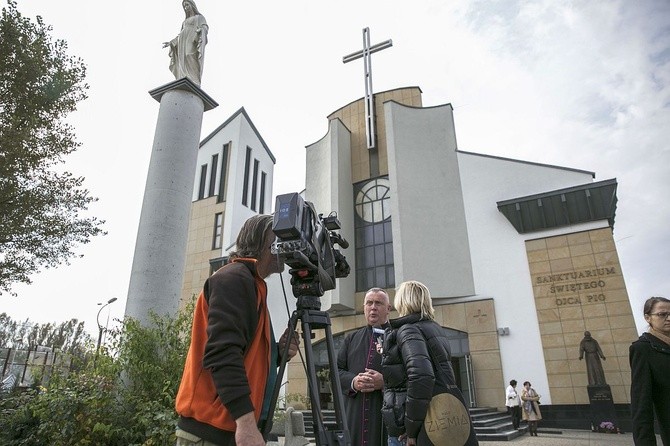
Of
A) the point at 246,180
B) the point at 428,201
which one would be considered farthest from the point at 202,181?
the point at 428,201

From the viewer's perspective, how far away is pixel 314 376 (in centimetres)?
168

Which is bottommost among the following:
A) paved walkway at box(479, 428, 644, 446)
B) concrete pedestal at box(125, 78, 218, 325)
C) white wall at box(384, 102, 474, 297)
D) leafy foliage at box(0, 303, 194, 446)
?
paved walkway at box(479, 428, 644, 446)

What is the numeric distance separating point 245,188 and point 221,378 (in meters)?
25.5

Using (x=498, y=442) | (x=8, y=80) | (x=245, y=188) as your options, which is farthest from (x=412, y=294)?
(x=245, y=188)

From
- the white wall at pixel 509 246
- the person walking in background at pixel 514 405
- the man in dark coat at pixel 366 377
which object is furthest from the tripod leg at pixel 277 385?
the white wall at pixel 509 246

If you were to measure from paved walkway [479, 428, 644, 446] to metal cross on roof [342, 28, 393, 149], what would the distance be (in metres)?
13.1

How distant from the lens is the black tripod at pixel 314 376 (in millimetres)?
1575

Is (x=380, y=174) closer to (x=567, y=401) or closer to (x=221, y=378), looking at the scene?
(x=567, y=401)

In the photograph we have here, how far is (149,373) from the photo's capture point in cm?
488

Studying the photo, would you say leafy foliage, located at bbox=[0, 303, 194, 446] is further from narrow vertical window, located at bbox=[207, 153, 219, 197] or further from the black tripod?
narrow vertical window, located at bbox=[207, 153, 219, 197]

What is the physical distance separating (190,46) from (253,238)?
339 inches

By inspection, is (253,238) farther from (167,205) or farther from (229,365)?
(167,205)

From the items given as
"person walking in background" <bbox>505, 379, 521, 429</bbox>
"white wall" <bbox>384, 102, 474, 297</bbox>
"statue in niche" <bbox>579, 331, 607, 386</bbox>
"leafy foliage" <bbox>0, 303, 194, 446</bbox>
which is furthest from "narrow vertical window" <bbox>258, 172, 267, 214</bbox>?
"leafy foliage" <bbox>0, 303, 194, 446</bbox>

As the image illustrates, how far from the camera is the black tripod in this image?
158 cm
